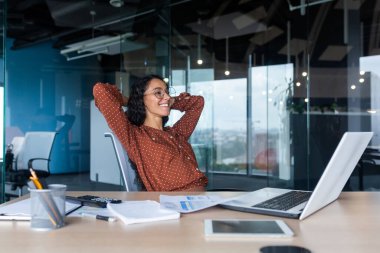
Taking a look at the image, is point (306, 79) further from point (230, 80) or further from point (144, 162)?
point (144, 162)

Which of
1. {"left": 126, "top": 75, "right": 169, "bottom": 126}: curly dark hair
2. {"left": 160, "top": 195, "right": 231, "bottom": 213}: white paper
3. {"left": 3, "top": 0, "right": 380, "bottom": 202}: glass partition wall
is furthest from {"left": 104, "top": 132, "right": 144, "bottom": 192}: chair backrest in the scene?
{"left": 3, "top": 0, "right": 380, "bottom": 202}: glass partition wall

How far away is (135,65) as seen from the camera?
20.0 ft

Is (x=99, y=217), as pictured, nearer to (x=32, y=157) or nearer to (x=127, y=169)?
(x=127, y=169)

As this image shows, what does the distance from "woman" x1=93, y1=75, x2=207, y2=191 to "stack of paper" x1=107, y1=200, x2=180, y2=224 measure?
75 centimetres

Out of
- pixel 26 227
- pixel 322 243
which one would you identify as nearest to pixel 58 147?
pixel 26 227

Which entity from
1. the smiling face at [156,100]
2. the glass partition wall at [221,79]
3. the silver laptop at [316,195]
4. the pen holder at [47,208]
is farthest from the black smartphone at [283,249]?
the glass partition wall at [221,79]

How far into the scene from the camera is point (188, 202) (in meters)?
1.30

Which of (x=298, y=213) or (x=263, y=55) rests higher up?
(x=263, y=55)

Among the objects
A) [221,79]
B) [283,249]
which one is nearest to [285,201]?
[283,249]

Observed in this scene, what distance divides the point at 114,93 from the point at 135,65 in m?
3.85

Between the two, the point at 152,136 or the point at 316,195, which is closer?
the point at 316,195

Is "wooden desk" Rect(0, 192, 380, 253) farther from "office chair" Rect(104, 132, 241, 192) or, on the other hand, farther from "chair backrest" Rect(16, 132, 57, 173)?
"chair backrest" Rect(16, 132, 57, 173)

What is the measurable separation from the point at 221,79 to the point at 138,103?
506 cm

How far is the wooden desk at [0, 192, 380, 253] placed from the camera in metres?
0.84
